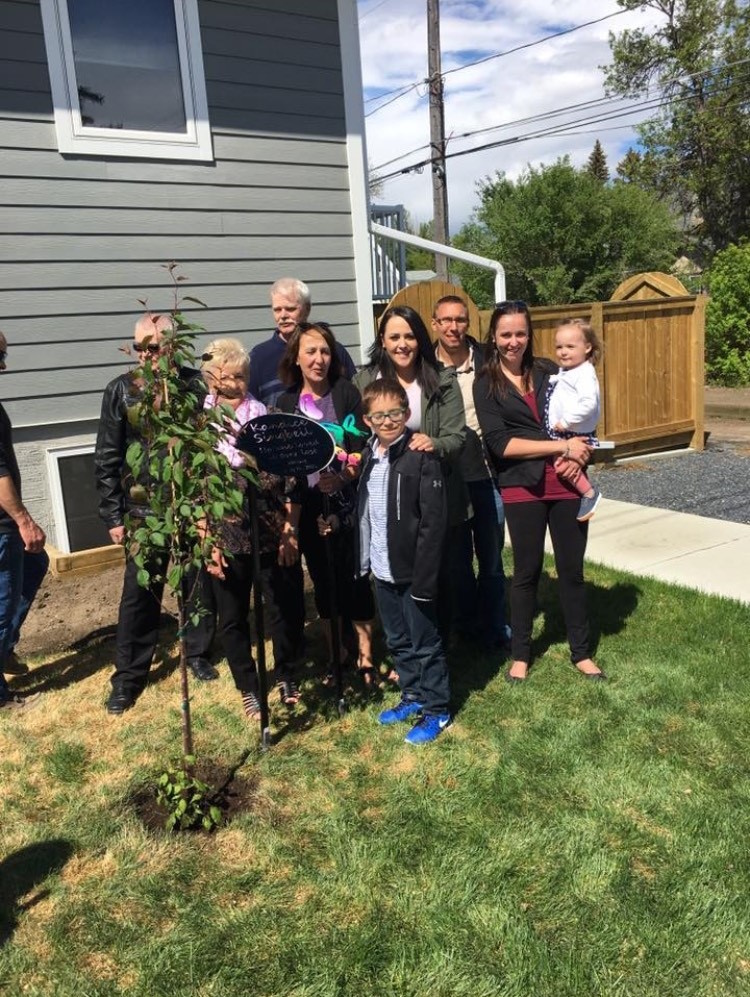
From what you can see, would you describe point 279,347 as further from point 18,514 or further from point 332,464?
point 18,514

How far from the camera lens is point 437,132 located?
1777 cm

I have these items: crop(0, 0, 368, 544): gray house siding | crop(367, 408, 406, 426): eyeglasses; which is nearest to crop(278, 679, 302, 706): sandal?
crop(367, 408, 406, 426): eyeglasses

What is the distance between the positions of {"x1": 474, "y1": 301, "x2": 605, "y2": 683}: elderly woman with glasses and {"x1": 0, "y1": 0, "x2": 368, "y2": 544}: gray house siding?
122 inches

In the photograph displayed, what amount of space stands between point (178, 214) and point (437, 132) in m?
13.8

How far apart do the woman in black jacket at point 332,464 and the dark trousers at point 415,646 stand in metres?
0.32

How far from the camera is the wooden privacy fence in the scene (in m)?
8.77

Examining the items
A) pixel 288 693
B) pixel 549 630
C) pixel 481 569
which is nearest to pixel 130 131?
pixel 481 569

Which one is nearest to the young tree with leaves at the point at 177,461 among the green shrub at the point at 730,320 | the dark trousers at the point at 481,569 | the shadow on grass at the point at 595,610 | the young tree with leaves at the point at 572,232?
the dark trousers at the point at 481,569

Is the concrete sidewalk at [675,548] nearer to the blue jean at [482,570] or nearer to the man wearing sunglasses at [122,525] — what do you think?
the blue jean at [482,570]

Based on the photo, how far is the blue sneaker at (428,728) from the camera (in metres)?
3.33

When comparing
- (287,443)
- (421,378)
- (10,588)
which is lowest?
(10,588)

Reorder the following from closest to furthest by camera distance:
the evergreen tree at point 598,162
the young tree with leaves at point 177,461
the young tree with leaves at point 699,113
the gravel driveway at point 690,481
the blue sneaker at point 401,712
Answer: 1. the young tree with leaves at point 177,461
2. the blue sneaker at point 401,712
3. the gravel driveway at point 690,481
4. the young tree with leaves at point 699,113
5. the evergreen tree at point 598,162

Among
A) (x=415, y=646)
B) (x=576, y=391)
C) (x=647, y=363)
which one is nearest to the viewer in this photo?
(x=415, y=646)

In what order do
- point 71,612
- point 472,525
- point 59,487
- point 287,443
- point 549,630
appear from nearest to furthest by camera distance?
point 287,443 → point 472,525 → point 549,630 → point 71,612 → point 59,487
